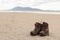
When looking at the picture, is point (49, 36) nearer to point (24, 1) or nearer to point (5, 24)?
point (5, 24)

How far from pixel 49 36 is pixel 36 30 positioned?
0.16 metres

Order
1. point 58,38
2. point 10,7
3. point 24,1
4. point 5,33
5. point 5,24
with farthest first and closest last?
1. point 24,1
2. point 10,7
3. point 5,24
4. point 5,33
5. point 58,38

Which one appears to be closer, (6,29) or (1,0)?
(6,29)

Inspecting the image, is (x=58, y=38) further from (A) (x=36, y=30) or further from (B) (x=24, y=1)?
(B) (x=24, y=1)

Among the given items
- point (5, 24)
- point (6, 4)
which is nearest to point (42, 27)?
point (5, 24)

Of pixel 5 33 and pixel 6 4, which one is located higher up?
pixel 6 4

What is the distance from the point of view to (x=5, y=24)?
298 centimetres

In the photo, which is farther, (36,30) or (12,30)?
(12,30)

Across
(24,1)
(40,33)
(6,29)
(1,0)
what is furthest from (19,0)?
(40,33)

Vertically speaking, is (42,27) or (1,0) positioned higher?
(1,0)

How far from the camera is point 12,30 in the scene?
2.61 metres

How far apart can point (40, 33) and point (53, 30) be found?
33 cm

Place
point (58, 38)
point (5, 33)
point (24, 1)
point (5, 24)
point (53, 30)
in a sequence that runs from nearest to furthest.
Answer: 1. point (58, 38)
2. point (5, 33)
3. point (53, 30)
4. point (5, 24)
5. point (24, 1)

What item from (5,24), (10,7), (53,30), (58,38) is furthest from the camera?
(10,7)
